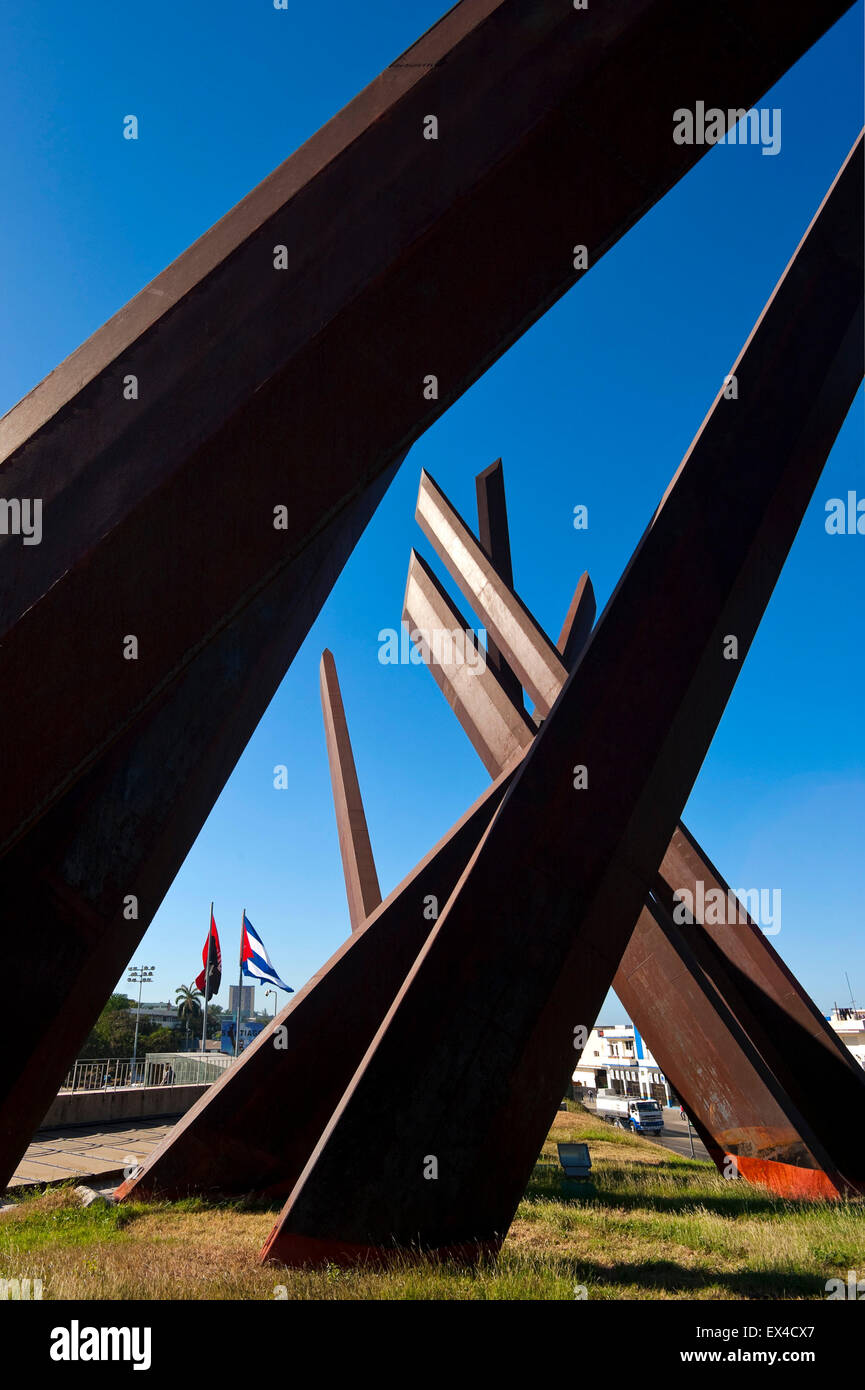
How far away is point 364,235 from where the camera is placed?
134 inches

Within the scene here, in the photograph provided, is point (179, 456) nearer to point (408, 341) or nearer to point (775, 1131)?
point (408, 341)

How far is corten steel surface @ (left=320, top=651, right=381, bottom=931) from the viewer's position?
525 inches

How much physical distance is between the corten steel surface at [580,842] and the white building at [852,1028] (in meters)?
61.8

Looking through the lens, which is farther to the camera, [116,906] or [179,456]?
[116,906]

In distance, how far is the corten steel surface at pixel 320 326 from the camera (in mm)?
3111

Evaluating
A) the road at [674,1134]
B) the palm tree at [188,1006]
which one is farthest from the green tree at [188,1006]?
the road at [674,1134]

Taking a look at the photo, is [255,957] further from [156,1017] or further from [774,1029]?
[156,1017]

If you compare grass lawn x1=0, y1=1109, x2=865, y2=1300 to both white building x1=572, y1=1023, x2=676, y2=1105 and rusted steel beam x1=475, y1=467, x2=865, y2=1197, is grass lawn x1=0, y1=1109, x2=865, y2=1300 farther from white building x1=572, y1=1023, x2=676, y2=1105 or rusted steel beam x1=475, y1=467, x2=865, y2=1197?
white building x1=572, y1=1023, x2=676, y2=1105

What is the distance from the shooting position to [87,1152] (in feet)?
35.3

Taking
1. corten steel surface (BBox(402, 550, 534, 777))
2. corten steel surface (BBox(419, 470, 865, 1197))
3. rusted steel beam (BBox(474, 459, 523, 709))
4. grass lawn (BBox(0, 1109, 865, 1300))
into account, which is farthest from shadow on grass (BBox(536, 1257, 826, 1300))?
rusted steel beam (BBox(474, 459, 523, 709))

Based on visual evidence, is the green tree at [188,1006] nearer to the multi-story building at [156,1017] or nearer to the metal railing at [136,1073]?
the multi-story building at [156,1017]

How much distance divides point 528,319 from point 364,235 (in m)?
0.92
